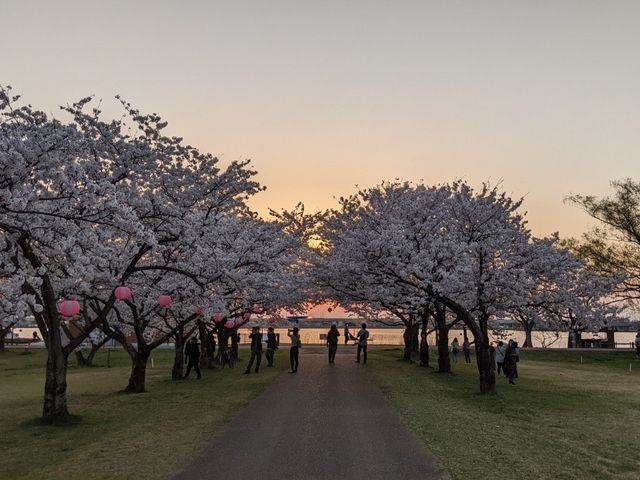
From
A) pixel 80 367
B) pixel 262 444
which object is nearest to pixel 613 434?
pixel 262 444

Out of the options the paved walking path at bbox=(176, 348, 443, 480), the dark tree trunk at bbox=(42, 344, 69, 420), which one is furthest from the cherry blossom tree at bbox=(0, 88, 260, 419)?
the paved walking path at bbox=(176, 348, 443, 480)

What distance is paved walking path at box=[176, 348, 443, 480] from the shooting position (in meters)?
8.90

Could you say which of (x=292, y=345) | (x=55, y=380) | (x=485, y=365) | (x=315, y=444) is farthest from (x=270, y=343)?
(x=315, y=444)

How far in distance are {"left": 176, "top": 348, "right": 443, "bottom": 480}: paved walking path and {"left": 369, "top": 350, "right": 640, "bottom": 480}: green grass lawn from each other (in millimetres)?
618

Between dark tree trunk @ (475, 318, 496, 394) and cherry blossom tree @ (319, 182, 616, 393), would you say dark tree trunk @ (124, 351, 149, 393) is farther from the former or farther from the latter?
dark tree trunk @ (475, 318, 496, 394)

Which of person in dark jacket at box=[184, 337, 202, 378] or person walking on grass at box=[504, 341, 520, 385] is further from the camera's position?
person in dark jacket at box=[184, 337, 202, 378]

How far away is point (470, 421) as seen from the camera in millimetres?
13680

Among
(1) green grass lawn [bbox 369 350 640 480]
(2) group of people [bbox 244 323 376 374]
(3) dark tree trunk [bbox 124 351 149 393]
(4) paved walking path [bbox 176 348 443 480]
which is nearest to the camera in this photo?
(4) paved walking path [bbox 176 348 443 480]

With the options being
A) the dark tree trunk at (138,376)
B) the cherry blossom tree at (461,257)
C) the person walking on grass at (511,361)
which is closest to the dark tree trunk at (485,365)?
the cherry blossom tree at (461,257)

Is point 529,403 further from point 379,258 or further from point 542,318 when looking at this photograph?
point 379,258

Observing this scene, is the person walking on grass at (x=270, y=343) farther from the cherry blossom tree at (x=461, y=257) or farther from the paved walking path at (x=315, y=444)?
the paved walking path at (x=315, y=444)

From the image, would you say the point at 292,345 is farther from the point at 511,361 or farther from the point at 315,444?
the point at 315,444

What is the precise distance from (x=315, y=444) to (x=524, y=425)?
589 centimetres

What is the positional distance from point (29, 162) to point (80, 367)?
3180 cm
